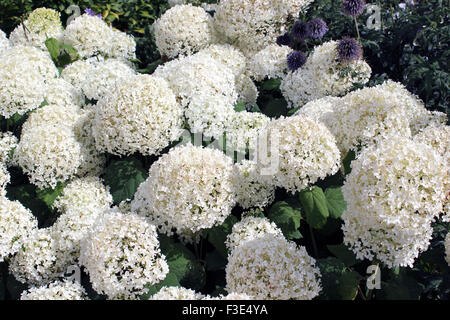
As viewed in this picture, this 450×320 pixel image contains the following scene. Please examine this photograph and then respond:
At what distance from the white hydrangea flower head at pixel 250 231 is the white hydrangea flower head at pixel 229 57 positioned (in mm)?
2058

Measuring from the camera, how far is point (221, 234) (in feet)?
10.6

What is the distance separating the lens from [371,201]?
2441 mm

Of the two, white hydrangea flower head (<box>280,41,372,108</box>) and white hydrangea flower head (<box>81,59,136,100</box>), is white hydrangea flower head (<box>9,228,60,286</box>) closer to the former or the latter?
white hydrangea flower head (<box>81,59,136,100</box>)

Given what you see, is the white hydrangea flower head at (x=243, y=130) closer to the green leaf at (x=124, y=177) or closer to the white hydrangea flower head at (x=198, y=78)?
the white hydrangea flower head at (x=198, y=78)

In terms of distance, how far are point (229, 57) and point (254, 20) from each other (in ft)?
1.74

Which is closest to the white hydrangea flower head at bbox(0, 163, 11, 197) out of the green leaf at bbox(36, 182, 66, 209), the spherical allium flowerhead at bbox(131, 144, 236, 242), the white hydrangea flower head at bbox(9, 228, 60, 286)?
the green leaf at bbox(36, 182, 66, 209)

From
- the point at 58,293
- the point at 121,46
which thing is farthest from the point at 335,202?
the point at 121,46

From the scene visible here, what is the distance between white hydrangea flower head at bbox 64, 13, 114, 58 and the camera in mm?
5309

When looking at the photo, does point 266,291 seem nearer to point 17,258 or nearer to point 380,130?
point 380,130

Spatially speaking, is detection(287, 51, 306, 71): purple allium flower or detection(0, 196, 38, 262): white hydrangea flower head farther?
detection(287, 51, 306, 71): purple allium flower

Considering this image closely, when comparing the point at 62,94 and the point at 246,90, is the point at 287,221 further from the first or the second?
the point at 62,94

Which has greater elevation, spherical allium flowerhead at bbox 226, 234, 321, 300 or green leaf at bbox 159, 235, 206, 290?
spherical allium flowerhead at bbox 226, 234, 321, 300

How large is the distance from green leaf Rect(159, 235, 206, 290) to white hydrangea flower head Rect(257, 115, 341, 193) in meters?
0.75
